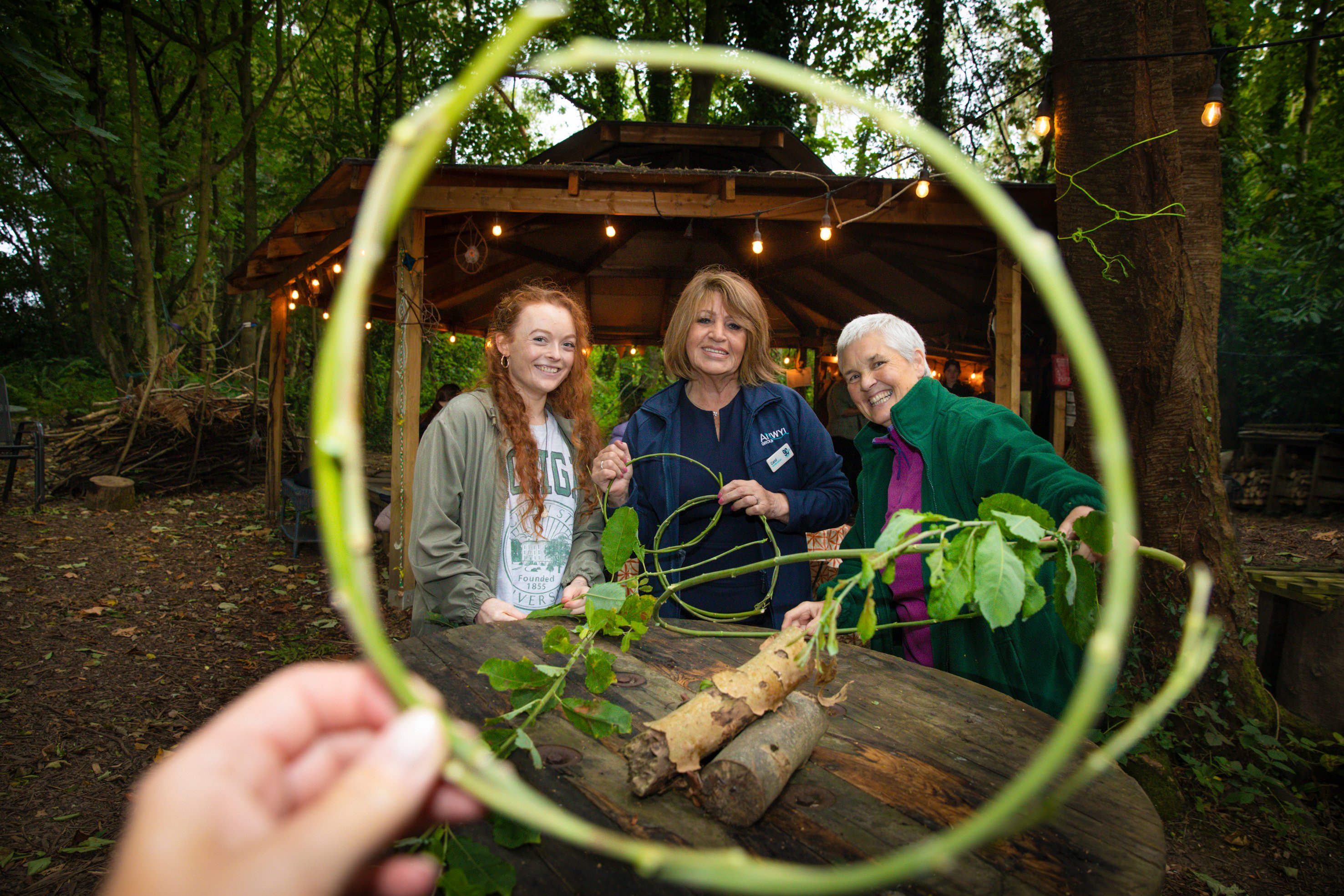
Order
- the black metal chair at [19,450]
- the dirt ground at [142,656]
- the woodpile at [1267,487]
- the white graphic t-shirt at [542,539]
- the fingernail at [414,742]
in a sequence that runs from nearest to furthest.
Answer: the fingernail at [414,742] < the white graphic t-shirt at [542,539] < the dirt ground at [142,656] < the black metal chair at [19,450] < the woodpile at [1267,487]

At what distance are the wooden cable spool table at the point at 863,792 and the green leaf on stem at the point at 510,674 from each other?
14cm

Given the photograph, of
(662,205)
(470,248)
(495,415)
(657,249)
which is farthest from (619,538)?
(657,249)

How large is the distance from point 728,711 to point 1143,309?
3.01m

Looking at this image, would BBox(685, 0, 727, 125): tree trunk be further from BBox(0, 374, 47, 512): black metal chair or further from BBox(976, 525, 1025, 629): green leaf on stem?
BBox(976, 525, 1025, 629): green leaf on stem

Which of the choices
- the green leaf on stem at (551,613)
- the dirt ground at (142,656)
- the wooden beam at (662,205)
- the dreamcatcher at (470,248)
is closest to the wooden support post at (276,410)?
the dirt ground at (142,656)

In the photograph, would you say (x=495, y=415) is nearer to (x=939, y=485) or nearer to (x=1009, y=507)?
(x=939, y=485)

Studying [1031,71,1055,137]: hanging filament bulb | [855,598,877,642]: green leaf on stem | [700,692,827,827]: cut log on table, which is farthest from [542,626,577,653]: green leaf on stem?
[1031,71,1055,137]: hanging filament bulb

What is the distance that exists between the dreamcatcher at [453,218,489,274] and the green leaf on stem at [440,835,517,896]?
638 cm

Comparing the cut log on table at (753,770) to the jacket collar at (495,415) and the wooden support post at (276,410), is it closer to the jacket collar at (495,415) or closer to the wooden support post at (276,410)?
the jacket collar at (495,415)

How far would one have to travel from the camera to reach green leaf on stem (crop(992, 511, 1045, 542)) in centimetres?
105

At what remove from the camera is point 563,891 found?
1.21 metres

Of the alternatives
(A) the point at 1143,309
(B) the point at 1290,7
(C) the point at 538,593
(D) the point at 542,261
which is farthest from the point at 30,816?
(B) the point at 1290,7

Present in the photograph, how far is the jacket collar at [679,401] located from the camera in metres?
3.02

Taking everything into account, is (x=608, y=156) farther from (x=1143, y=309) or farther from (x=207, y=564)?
(x=1143, y=309)
